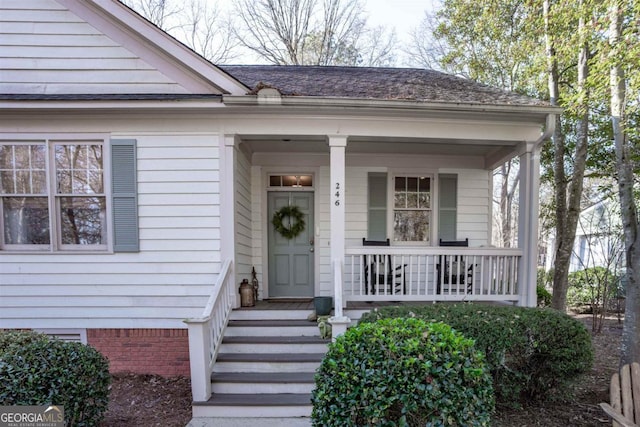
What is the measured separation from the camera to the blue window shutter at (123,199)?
425 cm

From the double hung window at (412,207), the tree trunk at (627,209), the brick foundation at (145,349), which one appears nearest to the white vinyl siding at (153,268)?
the brick foundation at (145,349)

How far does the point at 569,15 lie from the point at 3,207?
27.6 feet

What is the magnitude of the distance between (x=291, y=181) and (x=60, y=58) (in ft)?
12.4

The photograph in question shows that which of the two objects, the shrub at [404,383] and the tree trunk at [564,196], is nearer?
the shrub at [404,383]

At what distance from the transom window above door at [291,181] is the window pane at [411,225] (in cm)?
183

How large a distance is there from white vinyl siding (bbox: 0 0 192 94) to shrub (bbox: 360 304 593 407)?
455 centimetres

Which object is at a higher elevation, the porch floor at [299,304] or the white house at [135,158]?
the white house at [135,158]

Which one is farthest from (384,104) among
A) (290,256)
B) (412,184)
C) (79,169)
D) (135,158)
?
(79,169)

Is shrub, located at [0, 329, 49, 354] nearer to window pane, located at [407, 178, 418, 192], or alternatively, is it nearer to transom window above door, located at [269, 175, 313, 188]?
transom window above door, located at [269, 175, 313, 188]

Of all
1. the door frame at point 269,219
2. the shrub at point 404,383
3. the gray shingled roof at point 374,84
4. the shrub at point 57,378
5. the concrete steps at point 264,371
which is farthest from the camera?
the door frame at point 269,219

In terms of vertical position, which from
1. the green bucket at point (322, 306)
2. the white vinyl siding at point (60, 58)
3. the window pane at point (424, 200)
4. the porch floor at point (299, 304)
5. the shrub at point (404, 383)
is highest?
the white vinyl siding at point (60, 58)

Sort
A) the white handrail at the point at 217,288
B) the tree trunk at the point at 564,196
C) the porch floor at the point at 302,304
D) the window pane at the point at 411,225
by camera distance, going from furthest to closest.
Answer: the window pane at the point at 411,225 → the tree trunk at the point at 564,196 → the porch floor at the point at 302,304 → the white handrail at the point at 217,288

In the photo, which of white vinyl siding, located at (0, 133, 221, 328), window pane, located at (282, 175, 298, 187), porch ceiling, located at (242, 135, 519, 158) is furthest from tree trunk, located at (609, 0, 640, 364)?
white vinyl siding, located at (0, 133, 221, 328)

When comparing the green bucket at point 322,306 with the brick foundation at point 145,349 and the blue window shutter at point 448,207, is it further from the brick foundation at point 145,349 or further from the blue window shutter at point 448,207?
the blue window shutter at point 448,207
